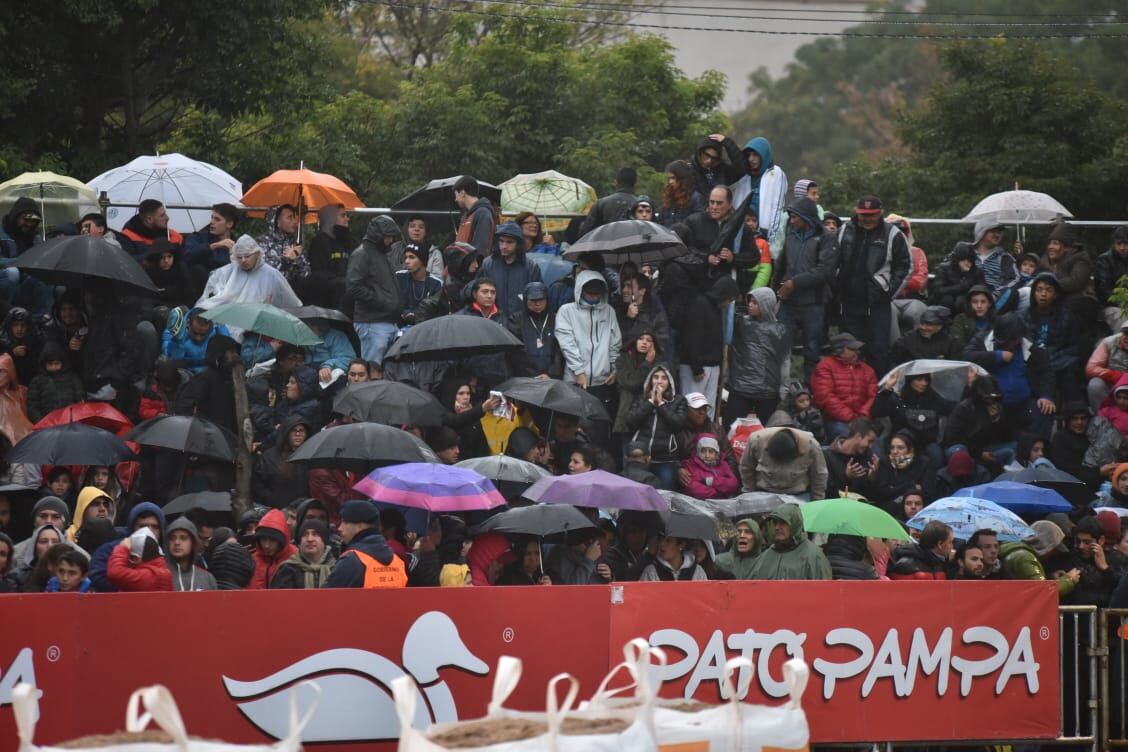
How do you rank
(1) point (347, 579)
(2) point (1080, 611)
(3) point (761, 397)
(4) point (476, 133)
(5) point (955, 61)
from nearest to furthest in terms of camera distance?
(1) point (347, 579) → (2) point (1080, 611) → (3) point (761, 397) → (4) point (476, 133) → (5) point (955, 61)

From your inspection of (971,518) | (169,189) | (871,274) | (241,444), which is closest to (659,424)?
(971,518)

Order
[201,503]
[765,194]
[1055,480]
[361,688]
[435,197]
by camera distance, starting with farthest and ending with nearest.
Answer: [435,197]
[765,194]
[1055,480]
[201,503]
[361,688]

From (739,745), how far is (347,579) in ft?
12.0

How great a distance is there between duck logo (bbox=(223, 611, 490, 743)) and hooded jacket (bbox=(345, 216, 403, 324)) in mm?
6310

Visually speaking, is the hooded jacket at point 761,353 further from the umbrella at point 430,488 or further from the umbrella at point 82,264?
the umbrella at point 82,264

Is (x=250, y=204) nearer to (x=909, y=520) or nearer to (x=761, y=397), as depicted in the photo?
(x=761, y=397)

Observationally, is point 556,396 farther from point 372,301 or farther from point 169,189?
point 169,189

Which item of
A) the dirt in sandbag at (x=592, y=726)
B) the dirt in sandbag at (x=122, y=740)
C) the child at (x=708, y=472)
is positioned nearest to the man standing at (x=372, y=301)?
the child at (x=708, y=472)

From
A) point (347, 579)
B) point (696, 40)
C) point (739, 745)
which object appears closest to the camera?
point (739, 745)

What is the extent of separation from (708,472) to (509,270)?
9.53 feet

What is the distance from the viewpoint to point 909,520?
14133 mm

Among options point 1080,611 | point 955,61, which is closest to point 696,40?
point 955,61

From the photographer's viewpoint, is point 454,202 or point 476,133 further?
point 476,133

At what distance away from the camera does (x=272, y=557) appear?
472 inches
